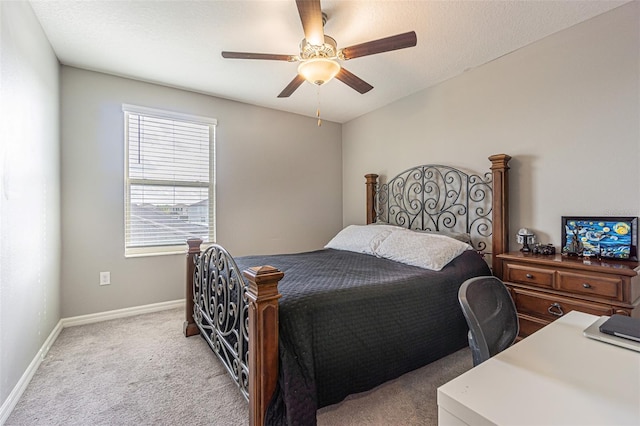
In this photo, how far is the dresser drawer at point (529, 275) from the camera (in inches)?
79.5

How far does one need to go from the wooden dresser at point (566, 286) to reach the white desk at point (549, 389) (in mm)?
1169

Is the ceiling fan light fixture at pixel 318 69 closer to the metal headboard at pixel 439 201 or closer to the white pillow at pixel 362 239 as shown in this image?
the white pillow at pixel 362 239

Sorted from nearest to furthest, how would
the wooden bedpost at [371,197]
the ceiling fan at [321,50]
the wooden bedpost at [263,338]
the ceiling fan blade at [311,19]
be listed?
the wooden bedpost at [263,338] < the ceiling fan blade at [311,19] < the ceiling fan at [321,50] < the wooden bedpost at [371,197]

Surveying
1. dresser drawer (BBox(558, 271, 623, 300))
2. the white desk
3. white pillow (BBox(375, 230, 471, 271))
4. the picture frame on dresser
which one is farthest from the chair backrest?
the picture frame on dresser

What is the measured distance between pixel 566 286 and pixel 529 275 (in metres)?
0.22

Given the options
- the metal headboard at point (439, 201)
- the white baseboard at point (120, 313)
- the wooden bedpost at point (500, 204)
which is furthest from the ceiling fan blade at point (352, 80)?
the white baseboard at point (120, 313)

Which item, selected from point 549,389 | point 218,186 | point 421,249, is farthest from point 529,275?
point 218,186

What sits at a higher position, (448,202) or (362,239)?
(448,202)

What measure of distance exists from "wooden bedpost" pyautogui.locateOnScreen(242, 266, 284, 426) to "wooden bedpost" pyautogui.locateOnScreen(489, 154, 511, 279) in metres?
2.04

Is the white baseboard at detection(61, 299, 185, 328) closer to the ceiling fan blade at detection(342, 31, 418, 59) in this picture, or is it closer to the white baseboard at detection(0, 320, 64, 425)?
the white baseboard at detection(0, 320, 64, 425)

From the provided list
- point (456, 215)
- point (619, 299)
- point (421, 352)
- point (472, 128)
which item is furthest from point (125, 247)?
point (619, 299)

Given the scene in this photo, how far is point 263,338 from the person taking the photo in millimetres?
1280

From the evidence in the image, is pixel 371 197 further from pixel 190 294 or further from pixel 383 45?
pixel 190 294

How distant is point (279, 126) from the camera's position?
397cm
